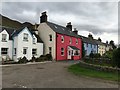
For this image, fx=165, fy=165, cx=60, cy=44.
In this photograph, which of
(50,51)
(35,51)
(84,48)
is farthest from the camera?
(84,48)

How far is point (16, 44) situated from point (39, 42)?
6889 millimetres

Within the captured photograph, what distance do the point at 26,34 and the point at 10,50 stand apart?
4143mm

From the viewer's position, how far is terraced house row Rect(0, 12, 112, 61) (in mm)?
28031

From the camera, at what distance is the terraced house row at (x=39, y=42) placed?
28031 millimetres

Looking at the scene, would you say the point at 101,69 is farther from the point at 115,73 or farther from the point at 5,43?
the point at 5,43

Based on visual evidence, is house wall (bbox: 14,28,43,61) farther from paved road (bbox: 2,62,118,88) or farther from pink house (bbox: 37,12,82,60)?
paved road (bbox: 2,62,118,88)

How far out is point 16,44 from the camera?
28281 mm

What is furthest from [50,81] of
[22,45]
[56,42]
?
[56,42]

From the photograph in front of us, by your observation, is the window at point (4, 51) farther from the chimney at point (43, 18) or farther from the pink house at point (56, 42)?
the chimney at point (43, 18)

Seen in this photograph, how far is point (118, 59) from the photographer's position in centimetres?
1489

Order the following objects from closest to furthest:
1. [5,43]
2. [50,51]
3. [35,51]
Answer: [5,43], [35,51], [50,51]

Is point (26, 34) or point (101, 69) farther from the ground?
point (26, 34)

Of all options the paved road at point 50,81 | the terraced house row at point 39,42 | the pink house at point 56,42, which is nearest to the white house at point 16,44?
the terraced house row at point 39,42

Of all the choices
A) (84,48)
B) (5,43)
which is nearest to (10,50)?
(5,43)
